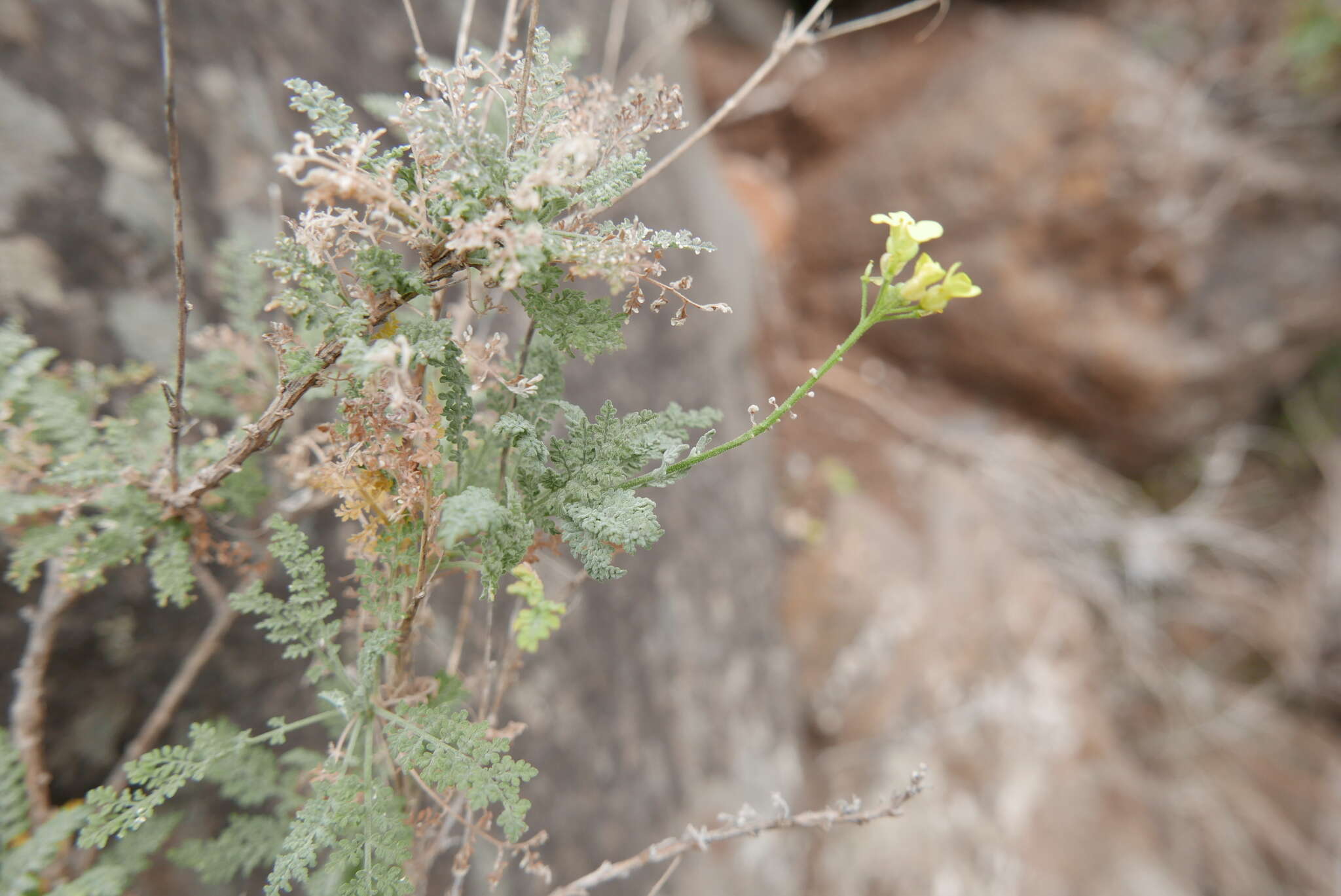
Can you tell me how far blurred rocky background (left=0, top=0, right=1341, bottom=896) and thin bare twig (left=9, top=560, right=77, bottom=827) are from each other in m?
0.63

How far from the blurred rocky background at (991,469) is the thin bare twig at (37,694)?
63cm

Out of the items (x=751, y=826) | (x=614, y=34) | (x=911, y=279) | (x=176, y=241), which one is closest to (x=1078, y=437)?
(x=614, y=34)

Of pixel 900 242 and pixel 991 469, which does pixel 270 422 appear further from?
pixel 991 469

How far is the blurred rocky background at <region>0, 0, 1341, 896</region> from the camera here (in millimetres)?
1575

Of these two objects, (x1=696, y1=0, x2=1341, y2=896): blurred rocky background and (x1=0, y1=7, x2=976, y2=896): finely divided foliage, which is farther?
(x1=696, y1=0, x2=1341, y2=896): blurred rocky background

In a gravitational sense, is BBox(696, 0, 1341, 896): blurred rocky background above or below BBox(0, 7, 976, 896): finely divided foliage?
below

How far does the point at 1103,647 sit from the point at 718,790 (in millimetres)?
1961

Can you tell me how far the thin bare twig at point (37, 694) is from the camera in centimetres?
70

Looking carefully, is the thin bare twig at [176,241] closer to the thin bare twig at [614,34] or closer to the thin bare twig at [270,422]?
the thin bare twig at [270,422]

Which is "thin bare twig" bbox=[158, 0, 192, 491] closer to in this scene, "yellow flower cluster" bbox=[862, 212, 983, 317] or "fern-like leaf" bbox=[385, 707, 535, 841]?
"fern-like leaf" bbox=[385, 707, 535, 841]

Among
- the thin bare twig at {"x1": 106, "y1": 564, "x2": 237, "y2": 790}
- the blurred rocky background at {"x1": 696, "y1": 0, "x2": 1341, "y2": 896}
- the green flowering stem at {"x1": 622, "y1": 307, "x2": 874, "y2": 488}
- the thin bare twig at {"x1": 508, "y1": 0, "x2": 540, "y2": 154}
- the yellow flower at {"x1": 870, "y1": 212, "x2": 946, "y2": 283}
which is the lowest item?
the blurred rocky background at {"x1": 696, "y1": 0, "x2": 1341, "y2": 896}

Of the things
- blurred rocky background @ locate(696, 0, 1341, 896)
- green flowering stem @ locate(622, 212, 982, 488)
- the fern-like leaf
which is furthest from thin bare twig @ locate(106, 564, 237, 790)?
blurred rocky background @ locate(696, 0, 1341, 896)

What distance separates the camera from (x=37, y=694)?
0.72 m

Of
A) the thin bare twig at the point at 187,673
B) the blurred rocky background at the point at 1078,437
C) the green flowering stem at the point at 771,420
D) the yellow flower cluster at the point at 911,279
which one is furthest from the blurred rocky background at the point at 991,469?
the yellow flower cluster at the point at 911,279
